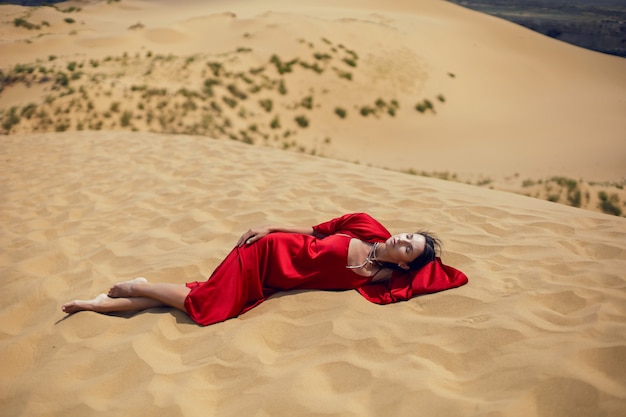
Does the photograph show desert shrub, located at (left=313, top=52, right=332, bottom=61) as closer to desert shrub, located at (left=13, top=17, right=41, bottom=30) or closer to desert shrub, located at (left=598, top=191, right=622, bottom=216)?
desert shrub, located at (left=598, top=191, right=622, bottom=216)

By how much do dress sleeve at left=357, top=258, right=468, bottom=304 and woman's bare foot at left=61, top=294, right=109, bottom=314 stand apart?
5.98 feet

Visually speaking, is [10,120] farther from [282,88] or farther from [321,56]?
[321,56]

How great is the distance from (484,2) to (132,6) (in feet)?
155

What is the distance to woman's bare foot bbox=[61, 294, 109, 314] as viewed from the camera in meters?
3.65

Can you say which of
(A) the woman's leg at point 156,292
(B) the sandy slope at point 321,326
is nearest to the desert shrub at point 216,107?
(B) the sandy slope at point 321,326

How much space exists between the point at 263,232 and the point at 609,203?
735cm

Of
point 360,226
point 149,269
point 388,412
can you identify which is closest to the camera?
point 388,412

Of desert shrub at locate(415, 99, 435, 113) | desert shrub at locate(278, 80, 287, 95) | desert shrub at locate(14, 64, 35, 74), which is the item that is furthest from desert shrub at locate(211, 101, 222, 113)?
desert shrub at locate(415, 99, 435, 113)

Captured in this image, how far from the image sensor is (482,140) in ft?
59.3

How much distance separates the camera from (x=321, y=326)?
3324mm

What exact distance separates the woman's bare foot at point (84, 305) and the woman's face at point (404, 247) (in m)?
2.04

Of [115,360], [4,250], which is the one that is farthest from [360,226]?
[4,250]

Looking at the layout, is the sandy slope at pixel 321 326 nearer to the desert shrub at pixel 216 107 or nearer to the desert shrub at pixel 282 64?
the desert shrub at pixel 216 107

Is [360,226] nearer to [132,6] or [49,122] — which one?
[49,122]
